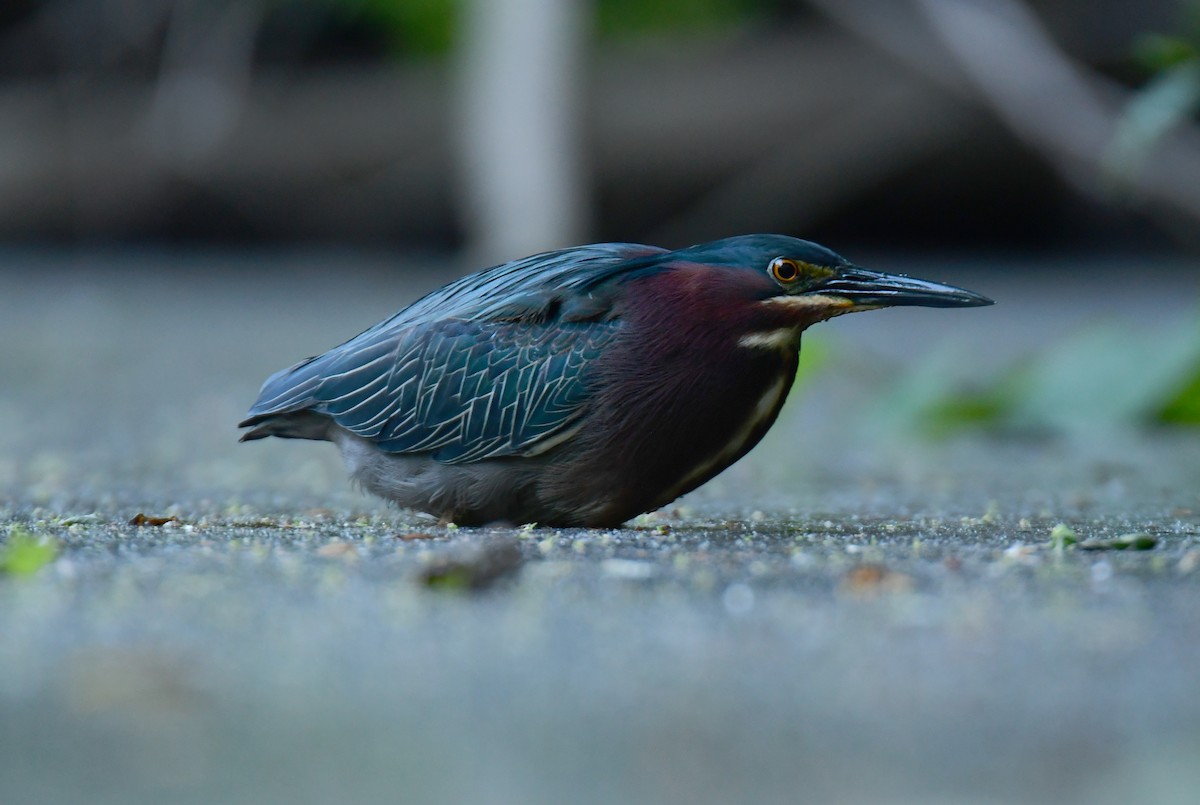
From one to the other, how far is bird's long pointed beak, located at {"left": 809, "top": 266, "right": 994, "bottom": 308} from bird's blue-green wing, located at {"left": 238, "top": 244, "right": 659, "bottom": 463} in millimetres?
481

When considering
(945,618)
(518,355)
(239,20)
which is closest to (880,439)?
(518,355)

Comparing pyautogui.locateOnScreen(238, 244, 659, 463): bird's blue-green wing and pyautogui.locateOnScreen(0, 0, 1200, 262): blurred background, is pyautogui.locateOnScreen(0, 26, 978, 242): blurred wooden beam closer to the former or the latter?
pyautogui.locateOnScreen(0, 0, 1200, 262): blurred background

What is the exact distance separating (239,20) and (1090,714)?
35.5 feet

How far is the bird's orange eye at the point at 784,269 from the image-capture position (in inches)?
136

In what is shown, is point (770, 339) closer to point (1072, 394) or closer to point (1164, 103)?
point (1164, 103)

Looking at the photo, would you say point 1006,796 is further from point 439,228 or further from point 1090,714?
point 439,228

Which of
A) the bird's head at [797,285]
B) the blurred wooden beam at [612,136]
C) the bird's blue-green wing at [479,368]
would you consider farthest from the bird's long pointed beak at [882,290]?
the blurred wooden beam at [612,136]

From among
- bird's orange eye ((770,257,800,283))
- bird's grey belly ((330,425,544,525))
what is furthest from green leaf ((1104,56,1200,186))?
bird's grey belly ((330,425,544,525))

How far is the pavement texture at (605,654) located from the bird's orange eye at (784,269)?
58 cm

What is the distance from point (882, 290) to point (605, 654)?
1443 millimetres

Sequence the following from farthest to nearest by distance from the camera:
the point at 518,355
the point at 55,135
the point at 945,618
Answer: the point at 55,135
the point at 518,355
the point at 945,618

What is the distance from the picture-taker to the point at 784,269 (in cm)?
347

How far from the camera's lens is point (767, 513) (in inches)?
168

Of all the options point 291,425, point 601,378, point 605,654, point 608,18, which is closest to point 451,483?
point 601,378
